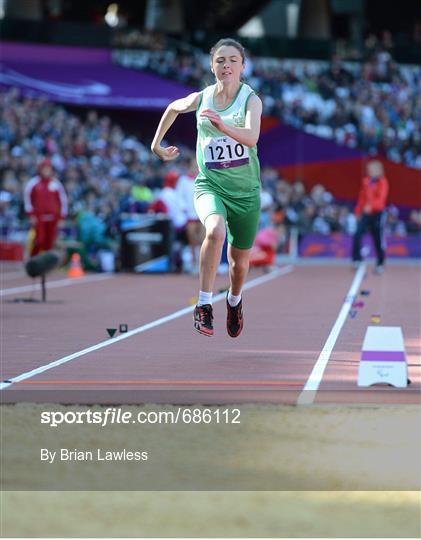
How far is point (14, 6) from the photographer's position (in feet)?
153

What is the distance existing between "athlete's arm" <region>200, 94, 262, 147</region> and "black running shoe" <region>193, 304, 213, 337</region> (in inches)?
55.8

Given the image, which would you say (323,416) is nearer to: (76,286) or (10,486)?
(10,486)

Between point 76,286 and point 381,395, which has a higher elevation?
point 381,395

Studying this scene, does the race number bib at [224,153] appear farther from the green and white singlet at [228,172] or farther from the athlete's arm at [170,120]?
the athlete's arm at [170,120]

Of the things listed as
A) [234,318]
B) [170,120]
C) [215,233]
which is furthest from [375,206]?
[215,233]

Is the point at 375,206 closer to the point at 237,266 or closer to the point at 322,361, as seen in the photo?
the point at 237,266

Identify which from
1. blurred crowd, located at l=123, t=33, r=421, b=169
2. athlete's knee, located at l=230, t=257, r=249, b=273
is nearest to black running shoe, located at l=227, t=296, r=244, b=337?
athlete's knee, located at l=230, t=257, r=249, b=273

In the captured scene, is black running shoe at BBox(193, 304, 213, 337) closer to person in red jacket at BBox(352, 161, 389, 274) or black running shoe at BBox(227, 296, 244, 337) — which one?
black running shoe at BBox(227, 296, 244, 337)

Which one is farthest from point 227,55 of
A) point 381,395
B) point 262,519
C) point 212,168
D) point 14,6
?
point 14,6

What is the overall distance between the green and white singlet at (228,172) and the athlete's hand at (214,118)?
581 millimetres

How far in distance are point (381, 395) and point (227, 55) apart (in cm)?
320

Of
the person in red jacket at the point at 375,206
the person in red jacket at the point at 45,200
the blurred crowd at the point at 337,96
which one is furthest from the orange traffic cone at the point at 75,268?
the blurred crowd at the point at 337,96

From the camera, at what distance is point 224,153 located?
36.7 ft

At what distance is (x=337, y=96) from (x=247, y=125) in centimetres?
3362
